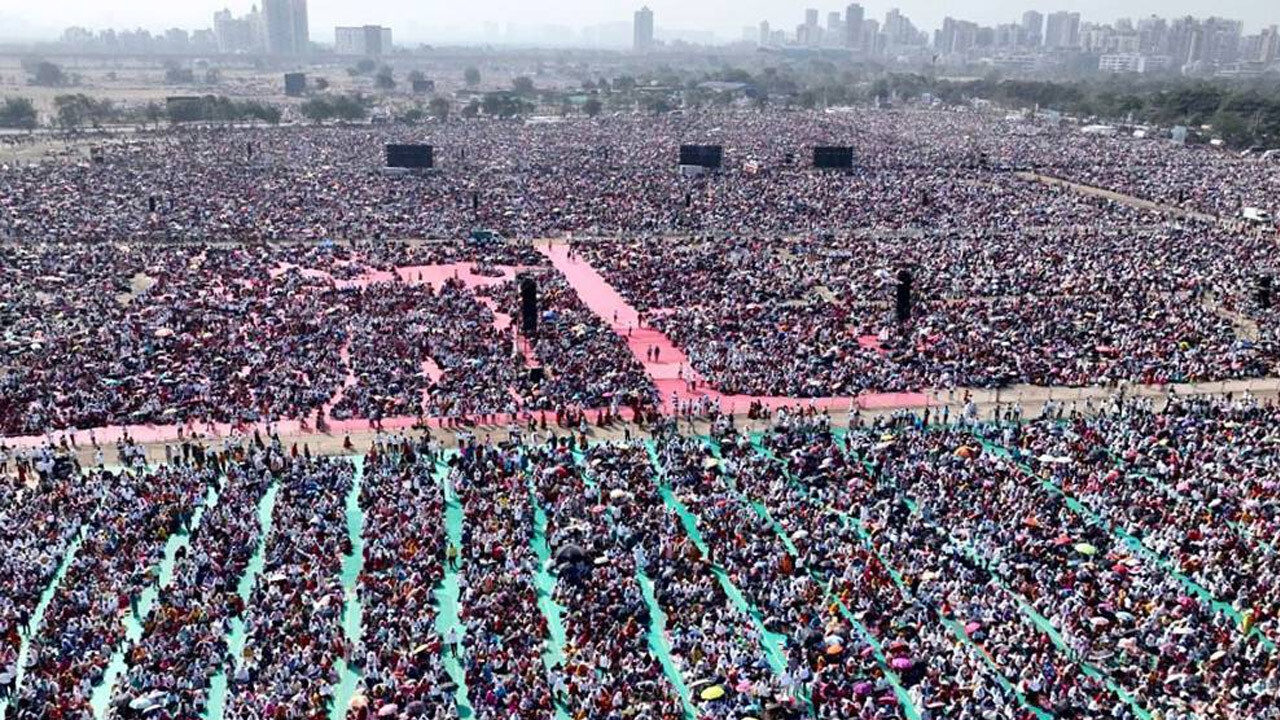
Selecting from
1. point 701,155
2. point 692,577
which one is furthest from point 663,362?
point 701,155

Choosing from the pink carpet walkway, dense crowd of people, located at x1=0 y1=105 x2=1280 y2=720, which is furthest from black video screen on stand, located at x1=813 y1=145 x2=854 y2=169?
the pink carpet walkway

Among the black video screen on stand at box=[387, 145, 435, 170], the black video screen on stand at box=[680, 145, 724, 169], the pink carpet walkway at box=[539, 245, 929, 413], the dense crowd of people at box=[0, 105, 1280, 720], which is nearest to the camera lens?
the dense crowd of people at box=[0, 105, 1280, 720]

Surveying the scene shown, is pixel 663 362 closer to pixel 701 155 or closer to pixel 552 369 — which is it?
pixel 552 369

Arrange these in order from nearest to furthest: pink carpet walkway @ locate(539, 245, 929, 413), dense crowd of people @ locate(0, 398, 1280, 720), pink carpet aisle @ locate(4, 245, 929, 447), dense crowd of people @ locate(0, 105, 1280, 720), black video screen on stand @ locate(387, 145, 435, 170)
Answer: dense crowd of people @ locate(0, 398, 1280, 720) → dense crowd of people @ locate(0, 105, 1280, 720) → pink carpet aisle @ locate(4, 245, 929, 447) → pink carpet walkway @ locate(539, 245, 929, 413) → black video screen on stand @ locate(387, 145, 435, 170)

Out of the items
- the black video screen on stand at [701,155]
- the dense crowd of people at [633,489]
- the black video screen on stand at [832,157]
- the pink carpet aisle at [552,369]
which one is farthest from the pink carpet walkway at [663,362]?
the black video screen on stand at [832,157]

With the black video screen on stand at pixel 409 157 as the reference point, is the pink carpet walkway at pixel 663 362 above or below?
below

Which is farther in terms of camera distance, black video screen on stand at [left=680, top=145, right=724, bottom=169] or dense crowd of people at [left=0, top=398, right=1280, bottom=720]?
black video screen on stand at [left=680, top=145, right=724, bottom=169]

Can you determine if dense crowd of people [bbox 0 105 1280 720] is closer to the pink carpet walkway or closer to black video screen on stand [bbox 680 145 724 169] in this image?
the pink carpet walkway

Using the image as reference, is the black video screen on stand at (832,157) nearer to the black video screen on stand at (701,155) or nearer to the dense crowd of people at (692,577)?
the black video screen on stand at (701,155)
